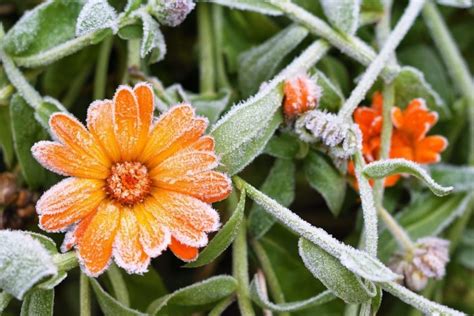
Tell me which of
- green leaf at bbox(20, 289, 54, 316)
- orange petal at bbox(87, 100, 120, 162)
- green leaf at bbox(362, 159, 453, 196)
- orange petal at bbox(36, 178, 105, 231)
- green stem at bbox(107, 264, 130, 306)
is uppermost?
orange petal at bbox(87, 100, 120, 162)

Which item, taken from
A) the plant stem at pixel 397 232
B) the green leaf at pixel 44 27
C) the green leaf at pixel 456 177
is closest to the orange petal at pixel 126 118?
the green leaf at pixel 44 27

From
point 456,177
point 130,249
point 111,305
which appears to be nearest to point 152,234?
point 130,249

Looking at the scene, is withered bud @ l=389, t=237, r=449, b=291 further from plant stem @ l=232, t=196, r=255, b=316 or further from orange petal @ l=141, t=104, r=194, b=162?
orange petal @ l=141, t=104, r=194, b=162

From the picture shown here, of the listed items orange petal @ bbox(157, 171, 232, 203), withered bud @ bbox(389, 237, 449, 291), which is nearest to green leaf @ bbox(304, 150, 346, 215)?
withered bud @ bbox(389, 237, 449, 291)

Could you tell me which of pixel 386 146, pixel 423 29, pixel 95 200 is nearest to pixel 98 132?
pixel 95 200

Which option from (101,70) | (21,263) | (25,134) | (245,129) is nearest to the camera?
(21,263)

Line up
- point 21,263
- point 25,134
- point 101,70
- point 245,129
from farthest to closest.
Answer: point 101,70
point 25,134
point 245,129
point 21,263

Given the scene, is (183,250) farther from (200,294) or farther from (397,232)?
(397,232)

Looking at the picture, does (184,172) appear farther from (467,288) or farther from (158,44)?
(467,288)
